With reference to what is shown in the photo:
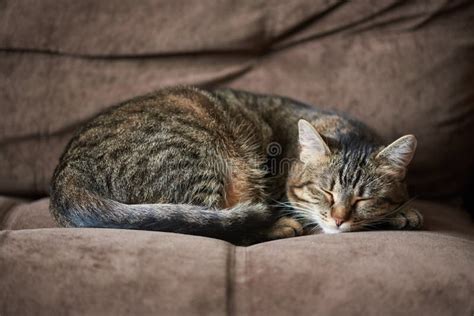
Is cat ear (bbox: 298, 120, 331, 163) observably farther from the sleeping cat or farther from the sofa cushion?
the sofa cushion

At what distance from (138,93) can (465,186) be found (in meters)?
1.51

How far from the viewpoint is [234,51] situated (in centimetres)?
229

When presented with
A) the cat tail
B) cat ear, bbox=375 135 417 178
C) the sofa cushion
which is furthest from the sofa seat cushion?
the sofa cushion

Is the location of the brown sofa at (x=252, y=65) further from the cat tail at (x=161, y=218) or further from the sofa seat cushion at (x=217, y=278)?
the sofa seat cushion at (x=217, y=278)

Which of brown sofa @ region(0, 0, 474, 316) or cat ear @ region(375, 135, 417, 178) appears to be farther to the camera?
brown sofa @ region(0, 0, 474, 316)

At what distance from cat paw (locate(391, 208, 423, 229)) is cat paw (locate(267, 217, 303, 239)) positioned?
0.33 m

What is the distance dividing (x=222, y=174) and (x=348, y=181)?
0.44 m

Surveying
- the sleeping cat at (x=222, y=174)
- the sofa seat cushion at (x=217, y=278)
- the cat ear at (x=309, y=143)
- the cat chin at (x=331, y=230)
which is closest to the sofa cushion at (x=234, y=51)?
the sleeping cat at (x=222, y=174)

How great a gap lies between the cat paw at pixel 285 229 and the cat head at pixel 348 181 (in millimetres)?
107

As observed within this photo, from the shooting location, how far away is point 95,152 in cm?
177

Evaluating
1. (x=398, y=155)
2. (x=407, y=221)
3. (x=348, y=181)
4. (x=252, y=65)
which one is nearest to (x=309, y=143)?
(x=348, y=181)

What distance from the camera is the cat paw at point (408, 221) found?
179 cm

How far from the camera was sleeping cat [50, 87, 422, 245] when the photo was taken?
64.2 inches

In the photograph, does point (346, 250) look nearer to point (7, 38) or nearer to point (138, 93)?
point (138, 93)
